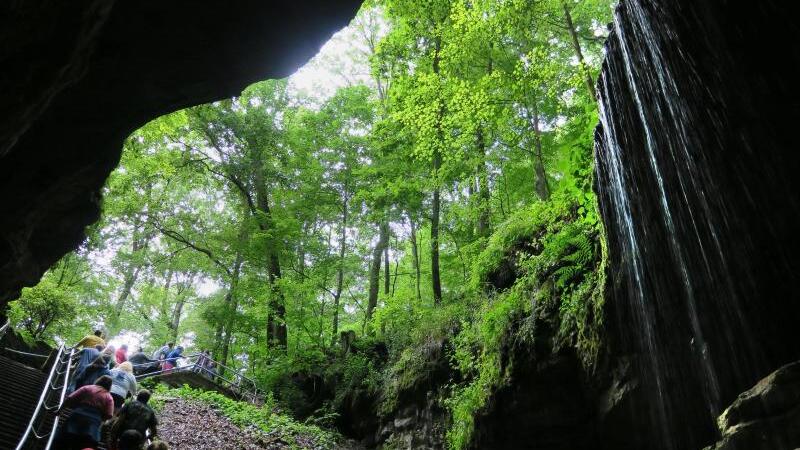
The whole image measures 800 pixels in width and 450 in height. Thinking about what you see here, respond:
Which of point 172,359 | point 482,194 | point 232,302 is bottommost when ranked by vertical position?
point 172,359

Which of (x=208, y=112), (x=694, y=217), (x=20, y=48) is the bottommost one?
(x=694, y=217)

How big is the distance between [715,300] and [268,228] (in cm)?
1796

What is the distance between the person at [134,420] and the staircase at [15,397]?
1.81 m

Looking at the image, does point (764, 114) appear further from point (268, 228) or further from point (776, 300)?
point (268, 228)

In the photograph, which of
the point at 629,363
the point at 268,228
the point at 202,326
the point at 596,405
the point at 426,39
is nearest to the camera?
the point at 629,363

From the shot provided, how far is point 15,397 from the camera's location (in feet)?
29.8

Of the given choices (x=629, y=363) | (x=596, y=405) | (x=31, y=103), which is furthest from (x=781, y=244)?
(x=31, y=103)

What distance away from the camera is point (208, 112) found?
20750 millimetres

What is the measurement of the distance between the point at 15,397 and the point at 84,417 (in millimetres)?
3531

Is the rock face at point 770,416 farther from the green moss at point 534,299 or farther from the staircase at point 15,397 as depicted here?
the staircase at point 15,397

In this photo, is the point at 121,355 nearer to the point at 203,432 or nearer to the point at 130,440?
the point at 203,432

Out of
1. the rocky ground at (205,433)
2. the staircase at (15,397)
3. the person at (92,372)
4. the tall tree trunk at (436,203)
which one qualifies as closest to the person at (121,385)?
the person at (92,372)

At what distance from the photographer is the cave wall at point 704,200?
4.36 m

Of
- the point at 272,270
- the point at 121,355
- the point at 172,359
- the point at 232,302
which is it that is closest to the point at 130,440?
the point at 121,355
